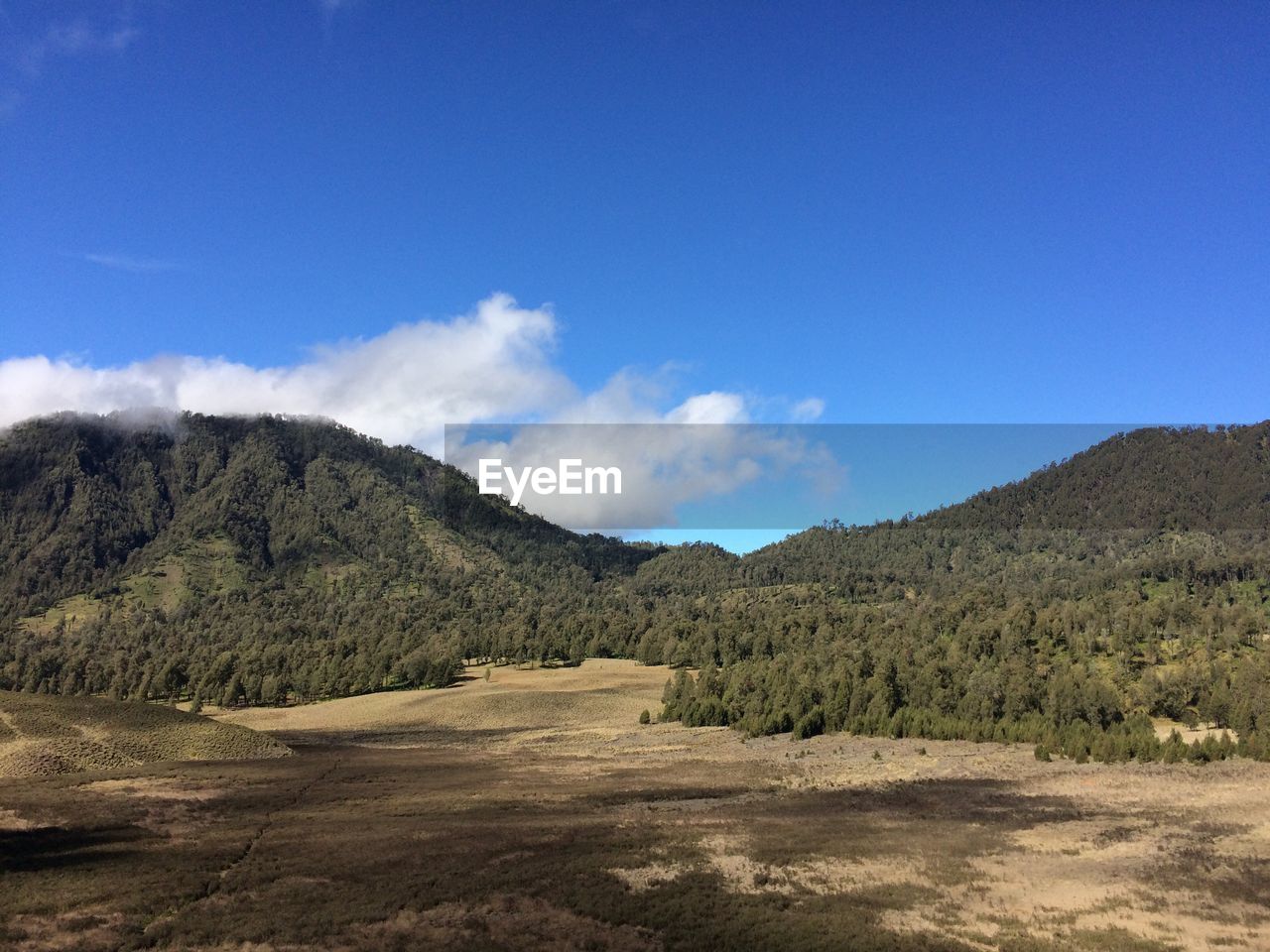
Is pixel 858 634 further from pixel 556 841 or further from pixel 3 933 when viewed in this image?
pixel 3 933

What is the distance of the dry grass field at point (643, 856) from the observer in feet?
92.0

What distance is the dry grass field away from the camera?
2803cm

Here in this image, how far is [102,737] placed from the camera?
68.1 m

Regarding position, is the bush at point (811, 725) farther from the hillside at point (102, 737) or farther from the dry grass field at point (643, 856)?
the hillside at point (102, 737)

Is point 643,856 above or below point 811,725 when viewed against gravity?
above

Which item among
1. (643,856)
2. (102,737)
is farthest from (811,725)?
(102,737)

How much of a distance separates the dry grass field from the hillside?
13.4 feet

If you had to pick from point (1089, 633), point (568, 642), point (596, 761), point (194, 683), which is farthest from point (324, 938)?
point (568, 642)

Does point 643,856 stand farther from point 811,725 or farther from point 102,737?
point 811,725

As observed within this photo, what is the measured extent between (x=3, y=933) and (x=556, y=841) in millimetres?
21863

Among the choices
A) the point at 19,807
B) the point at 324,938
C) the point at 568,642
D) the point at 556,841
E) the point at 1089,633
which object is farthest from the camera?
the point at 568,642

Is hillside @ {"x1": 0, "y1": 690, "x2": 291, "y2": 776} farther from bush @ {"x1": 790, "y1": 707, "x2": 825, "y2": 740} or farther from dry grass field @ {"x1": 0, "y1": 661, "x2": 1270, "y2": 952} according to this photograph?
bush @ {"x1": 790, "y1": 707, "x2": 825, "y2": 740}

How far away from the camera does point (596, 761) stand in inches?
2906

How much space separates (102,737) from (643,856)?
53894mm
